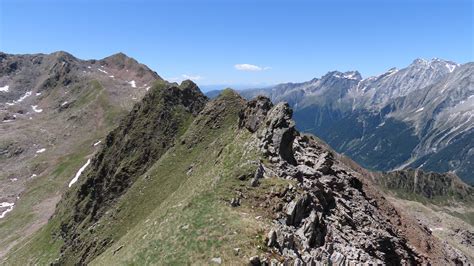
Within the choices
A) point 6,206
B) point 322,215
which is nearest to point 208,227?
point 322,215

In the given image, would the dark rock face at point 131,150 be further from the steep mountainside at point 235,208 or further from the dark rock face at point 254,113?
the dark rock face at point 254,113

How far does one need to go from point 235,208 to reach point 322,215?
940 centimetres

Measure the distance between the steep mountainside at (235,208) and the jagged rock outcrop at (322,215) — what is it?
0.46 feet

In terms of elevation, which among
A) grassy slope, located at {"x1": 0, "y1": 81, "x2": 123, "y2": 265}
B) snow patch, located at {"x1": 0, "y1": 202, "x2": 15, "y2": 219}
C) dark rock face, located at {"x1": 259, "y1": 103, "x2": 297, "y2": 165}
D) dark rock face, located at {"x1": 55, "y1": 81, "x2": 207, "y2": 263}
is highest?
dark rock face, located at {"x1": 259, "y1": 103, "x2": 297, "y2": 165}

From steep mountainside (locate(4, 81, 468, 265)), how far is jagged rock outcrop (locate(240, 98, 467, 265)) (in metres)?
0.14

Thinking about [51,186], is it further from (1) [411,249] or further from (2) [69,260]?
(1) [411,249]

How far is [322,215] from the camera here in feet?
147

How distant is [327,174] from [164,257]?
2565 centimetres

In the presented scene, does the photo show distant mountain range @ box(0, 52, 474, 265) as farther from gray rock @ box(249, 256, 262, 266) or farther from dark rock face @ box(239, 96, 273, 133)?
dark rock face @ box(239, 96, 273, 133)

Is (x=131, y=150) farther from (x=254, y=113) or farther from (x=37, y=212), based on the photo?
(x=37, y=212)

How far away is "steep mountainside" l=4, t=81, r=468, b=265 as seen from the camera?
3831cm

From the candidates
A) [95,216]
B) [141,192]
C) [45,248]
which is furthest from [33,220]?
[141,192]

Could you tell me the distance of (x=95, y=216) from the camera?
86438 millimetres

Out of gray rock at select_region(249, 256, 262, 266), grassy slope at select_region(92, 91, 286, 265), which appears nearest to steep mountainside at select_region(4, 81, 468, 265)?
grassy slope at select_region(92, 91, 286, 265)
